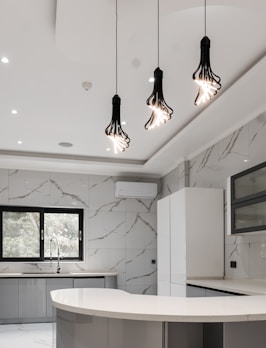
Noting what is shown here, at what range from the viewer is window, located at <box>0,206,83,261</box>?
710 centimetres

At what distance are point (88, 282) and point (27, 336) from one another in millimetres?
1404

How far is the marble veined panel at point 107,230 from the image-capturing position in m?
7.42

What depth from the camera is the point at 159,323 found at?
2.17 m

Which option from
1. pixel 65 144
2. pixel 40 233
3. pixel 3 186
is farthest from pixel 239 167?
pixel 3 186

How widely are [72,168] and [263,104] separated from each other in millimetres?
3931

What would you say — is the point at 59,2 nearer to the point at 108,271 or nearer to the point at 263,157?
the point at 263,157

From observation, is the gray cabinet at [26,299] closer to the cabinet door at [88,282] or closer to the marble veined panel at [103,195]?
the cabinet door at [88,282]

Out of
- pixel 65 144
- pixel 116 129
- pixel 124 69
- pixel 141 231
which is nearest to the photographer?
pixel 116 129

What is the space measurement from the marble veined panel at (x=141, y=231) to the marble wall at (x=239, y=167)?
1970 mm

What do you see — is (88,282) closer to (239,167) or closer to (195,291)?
(195,291)

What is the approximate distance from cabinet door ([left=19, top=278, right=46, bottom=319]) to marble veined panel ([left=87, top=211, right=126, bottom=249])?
1.28 metres

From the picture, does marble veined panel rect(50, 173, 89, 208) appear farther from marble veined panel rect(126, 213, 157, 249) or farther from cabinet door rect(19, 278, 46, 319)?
cabinet door rect(19, 278, 46, 319)

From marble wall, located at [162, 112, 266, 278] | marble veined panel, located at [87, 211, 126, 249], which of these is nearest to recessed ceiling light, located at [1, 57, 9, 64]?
marble wall, located at [162, 112, 266, 278]

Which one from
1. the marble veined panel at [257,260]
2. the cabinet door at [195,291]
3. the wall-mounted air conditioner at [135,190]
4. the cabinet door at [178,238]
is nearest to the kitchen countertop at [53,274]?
the wall-mounted air conditioner at [135,190]
